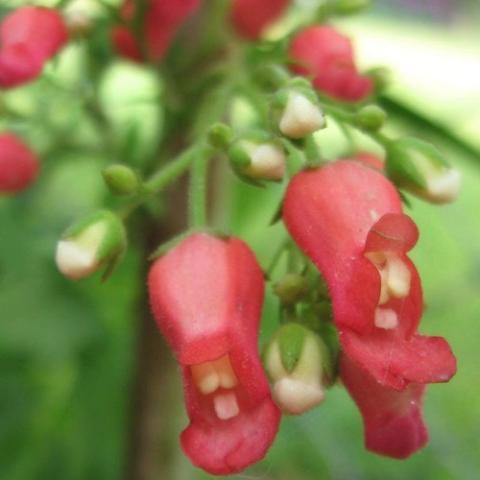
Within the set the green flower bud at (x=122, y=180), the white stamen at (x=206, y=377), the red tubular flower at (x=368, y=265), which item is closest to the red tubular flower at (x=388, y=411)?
the red tubular flower at (x=368, y=265)

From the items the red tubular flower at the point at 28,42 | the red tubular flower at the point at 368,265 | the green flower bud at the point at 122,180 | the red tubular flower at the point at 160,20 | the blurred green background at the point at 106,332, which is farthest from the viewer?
the blurred green background at the point at 106,332

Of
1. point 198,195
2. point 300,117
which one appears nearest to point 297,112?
point 300,117

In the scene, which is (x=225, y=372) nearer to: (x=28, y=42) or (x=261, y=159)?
(x=261, y=159)

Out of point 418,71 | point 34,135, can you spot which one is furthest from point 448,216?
point 418,71

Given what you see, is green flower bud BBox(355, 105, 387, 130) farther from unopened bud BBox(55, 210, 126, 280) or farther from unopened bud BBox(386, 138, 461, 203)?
unopened bud BBox(55, 210, 126, 280)

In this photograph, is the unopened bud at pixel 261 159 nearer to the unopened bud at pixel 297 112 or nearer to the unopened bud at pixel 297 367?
the unopened bud at pixel 297 112

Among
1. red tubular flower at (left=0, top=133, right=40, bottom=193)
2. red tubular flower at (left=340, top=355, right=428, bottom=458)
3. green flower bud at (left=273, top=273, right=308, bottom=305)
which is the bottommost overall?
red tubular flower at (left=0, top=133, right=40, bottom=193)

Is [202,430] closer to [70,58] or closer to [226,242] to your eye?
[226,242]

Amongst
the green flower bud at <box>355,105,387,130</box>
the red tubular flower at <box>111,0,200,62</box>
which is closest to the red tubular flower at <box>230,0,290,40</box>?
the red tubular flower at <box>111,0,200,62</box>
